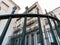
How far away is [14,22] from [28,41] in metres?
3.15

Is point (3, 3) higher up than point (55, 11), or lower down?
higher up

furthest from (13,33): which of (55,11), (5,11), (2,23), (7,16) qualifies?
(7,16)

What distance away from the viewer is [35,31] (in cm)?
531

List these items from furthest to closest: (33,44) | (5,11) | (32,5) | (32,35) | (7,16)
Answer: (5,11)
(32,5)
(32,35)
(33,44)
(7,16)

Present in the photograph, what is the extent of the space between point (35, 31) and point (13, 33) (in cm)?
215

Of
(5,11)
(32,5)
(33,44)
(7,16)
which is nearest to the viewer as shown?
(7,16)

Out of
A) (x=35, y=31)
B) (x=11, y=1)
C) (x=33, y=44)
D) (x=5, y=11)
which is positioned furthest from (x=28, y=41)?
(x=11, y=1)

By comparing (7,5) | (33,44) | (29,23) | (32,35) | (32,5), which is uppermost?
(7,5)

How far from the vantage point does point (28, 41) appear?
16.6ft

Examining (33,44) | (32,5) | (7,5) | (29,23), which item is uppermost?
(7,5)

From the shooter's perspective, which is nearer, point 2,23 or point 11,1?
point 2,23

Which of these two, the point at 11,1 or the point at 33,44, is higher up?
the point at 11,1

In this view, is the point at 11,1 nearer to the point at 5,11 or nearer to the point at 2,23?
the point at 5,11

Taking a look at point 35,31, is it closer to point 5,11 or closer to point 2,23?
point 2,23
